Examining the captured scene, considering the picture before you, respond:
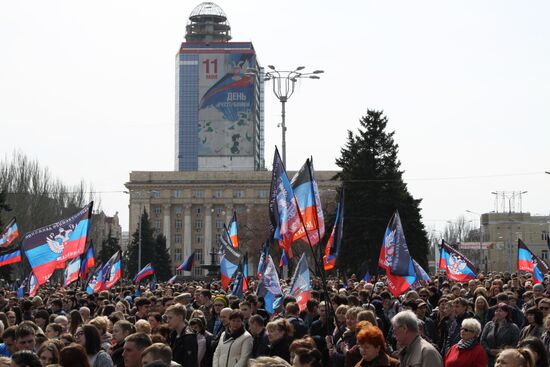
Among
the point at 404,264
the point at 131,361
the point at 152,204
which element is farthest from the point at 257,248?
the point at 131,361

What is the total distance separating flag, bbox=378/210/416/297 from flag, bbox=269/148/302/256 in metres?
3.02

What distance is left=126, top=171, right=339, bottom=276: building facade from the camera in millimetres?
143500

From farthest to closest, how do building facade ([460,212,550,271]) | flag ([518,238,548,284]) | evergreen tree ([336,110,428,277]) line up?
building facade ([460,212,550,271]) → evergreen tree ([336,110,428,277]) → flag ([518,238,548,284])

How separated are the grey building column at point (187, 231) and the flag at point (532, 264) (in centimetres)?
11679

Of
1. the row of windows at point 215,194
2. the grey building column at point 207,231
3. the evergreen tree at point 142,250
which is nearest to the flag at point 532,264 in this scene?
the evergreen tree at point 142,250

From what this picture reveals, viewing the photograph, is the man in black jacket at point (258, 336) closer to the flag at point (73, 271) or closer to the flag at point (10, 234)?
the flag at point (73, 271)

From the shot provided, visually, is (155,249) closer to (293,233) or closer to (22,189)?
(22,189)

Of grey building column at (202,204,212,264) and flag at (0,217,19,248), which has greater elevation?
grey building column at (202,204,212,264)

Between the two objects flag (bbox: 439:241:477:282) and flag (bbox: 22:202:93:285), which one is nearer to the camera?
flag (bbox: 22:202:93:285)

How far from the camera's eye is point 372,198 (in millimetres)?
56938

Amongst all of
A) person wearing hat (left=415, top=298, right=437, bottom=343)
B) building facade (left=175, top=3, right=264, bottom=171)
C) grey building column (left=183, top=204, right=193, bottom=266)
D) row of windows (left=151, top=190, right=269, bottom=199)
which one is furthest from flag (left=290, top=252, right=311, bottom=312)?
grey building column (left=183, top=204, right=193, bottom=266)

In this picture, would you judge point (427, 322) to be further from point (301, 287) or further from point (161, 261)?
point (161, 261)

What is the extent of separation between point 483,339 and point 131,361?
6.38 metres

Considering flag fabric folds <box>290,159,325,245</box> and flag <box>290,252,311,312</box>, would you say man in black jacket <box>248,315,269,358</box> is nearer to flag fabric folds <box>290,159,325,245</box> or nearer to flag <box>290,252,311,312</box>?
flag <box>290,252,311,312</box>
